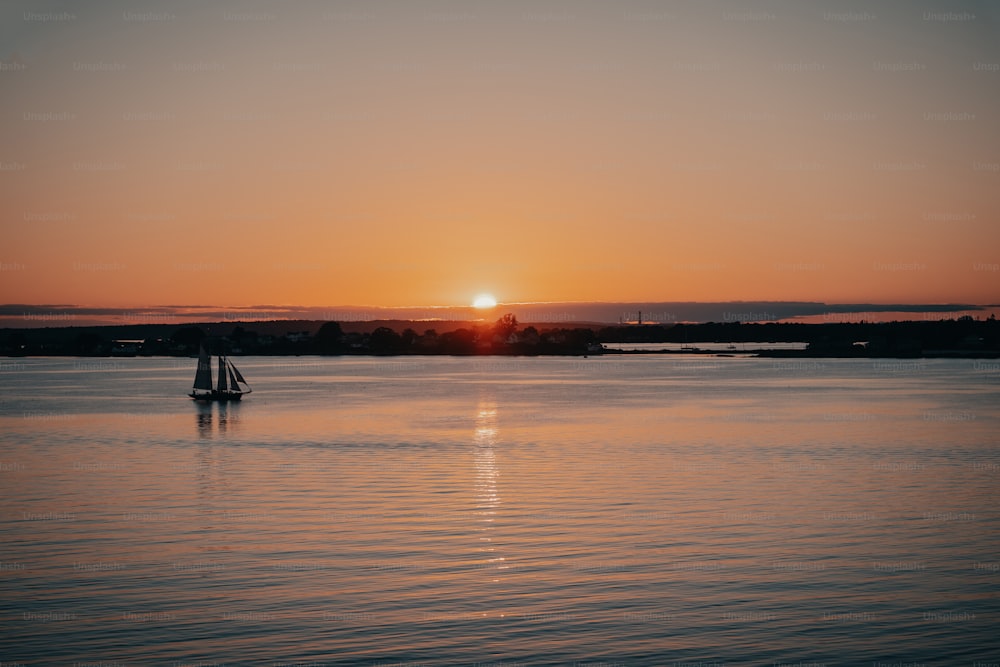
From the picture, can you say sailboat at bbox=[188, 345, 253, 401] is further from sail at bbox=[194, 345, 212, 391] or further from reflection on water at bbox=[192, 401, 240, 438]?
reflection on water at bbox=[192, 401, 240, 438]

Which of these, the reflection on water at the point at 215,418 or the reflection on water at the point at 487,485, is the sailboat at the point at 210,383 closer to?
the reflection on water at the point at 215,418

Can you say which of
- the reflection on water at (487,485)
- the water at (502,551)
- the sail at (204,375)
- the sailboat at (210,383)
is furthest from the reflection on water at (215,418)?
the reflection on water at (487,485)

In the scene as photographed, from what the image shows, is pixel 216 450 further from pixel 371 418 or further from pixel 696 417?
pixel 696 417

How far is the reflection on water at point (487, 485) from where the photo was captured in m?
34.2

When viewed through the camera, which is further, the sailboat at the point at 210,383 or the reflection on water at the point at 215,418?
the sailboat at the point at 210,383

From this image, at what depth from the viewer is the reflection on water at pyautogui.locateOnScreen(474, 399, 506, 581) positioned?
34.2 m

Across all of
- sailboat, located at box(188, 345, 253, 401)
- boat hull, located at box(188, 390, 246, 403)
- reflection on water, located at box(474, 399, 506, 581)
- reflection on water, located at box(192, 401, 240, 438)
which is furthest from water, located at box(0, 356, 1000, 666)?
sailboat, located at box(188, 345, 253, 401)

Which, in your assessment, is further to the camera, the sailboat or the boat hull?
the sailboat

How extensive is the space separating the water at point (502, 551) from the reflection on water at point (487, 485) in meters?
0.18

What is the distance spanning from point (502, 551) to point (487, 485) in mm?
18117

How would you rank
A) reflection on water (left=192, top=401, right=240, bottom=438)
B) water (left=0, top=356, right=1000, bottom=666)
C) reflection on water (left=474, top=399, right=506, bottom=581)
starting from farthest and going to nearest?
reflection on water (left=192, top=401, right=240, bottom=438), reflection on water (left=474, top=399, right=506, bottom=581), water (left=0, top=356, right=1000, bottom=666)

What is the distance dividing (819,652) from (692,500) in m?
23.3

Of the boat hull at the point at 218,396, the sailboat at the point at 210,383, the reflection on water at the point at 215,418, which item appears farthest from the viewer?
the sailboat at the point at 210,383

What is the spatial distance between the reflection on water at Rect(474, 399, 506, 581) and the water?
182mm
